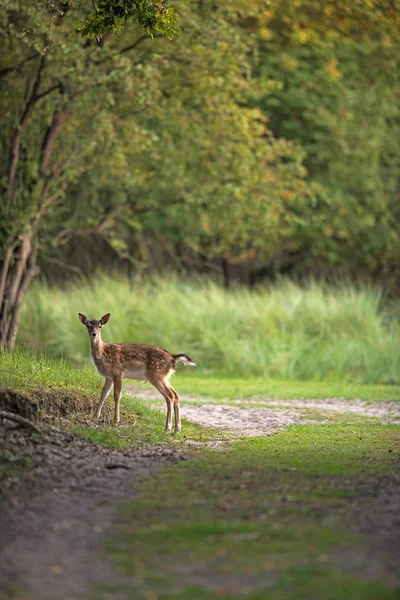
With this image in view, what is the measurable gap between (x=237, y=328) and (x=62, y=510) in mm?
15567

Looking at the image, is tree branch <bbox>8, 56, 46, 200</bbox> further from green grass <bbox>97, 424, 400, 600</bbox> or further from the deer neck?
green grass <bbox>97, 424, 400, 600</bbox>

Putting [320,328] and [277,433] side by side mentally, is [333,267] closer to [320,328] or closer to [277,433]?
[320,328]

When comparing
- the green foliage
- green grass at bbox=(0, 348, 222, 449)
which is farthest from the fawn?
the green foliage

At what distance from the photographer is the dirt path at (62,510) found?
5.93 metres

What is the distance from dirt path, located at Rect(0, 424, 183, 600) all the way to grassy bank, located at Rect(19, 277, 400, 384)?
10.9 m

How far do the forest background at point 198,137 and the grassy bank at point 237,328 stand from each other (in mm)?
1335

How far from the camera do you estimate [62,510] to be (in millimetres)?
7551

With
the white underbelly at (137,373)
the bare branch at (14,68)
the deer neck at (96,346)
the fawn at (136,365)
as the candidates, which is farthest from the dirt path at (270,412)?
the bare branch at (14,68)

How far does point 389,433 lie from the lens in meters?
12.2

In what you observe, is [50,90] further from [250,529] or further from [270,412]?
[250,529]

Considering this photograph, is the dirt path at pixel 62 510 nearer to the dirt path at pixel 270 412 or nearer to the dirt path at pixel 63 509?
the dirt path at pixel 63 509

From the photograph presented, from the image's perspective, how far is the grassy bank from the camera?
2095 centimetres

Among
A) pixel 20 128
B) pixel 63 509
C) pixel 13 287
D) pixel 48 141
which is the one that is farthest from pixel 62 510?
pixel 48 141

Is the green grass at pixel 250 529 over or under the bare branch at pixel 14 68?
under
